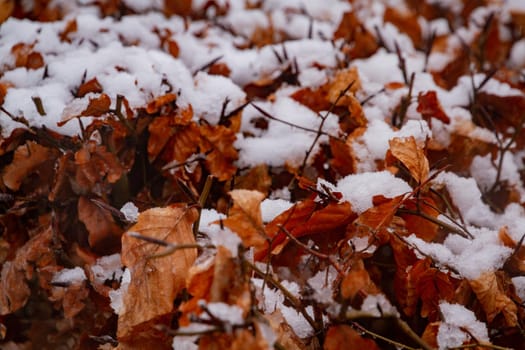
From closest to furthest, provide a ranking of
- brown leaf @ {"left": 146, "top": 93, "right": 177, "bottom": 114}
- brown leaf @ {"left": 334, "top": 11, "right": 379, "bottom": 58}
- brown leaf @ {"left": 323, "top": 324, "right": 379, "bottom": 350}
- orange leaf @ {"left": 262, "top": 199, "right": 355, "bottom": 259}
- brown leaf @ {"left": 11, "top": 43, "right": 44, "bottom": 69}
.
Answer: brown leaf @ {"left": 323, "top": 324, "right": 379, "bottom": 350} → orange leaf @ {"left": 262, "top": 199, "right": 355, "bottom": 259} → brown leaf @ {"left": 146, "top": 93, "right": 177, "bottom": 114} → brown leaf @ {"left": 11, "top": 43, "right": 44, "bottom": 69} → brown leaf @ {"left": 334, "top": 11, "right": 379, "bottom": 58}

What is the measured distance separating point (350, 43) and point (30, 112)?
0.93 meters

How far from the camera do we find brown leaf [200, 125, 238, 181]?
103 cm

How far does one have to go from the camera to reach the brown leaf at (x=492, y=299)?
803mm

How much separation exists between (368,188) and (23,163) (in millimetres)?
662

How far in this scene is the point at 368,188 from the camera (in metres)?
0.88

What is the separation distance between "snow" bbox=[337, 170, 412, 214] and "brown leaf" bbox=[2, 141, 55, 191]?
0.59 meters

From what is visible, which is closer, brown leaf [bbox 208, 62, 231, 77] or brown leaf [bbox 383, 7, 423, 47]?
brown leaf [bbox 208, 62, 231, 77]

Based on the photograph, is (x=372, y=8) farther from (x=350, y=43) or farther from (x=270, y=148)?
(x=270, y=148)

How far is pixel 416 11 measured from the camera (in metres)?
1.91

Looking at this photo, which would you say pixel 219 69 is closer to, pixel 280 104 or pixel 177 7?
pixel 280 104

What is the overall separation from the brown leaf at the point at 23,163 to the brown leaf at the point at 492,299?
0.83m

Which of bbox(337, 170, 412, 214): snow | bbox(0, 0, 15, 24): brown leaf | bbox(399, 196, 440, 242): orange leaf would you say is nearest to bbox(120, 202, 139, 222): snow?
bbox(337, 170, 412, 214): snow

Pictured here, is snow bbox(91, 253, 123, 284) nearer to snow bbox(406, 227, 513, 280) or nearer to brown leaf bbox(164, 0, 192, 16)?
snow bbox(406, 227, 513, 280)

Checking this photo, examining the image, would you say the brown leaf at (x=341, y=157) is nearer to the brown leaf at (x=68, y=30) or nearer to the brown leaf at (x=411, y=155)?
the brown leaf at (x=411, y=155)
